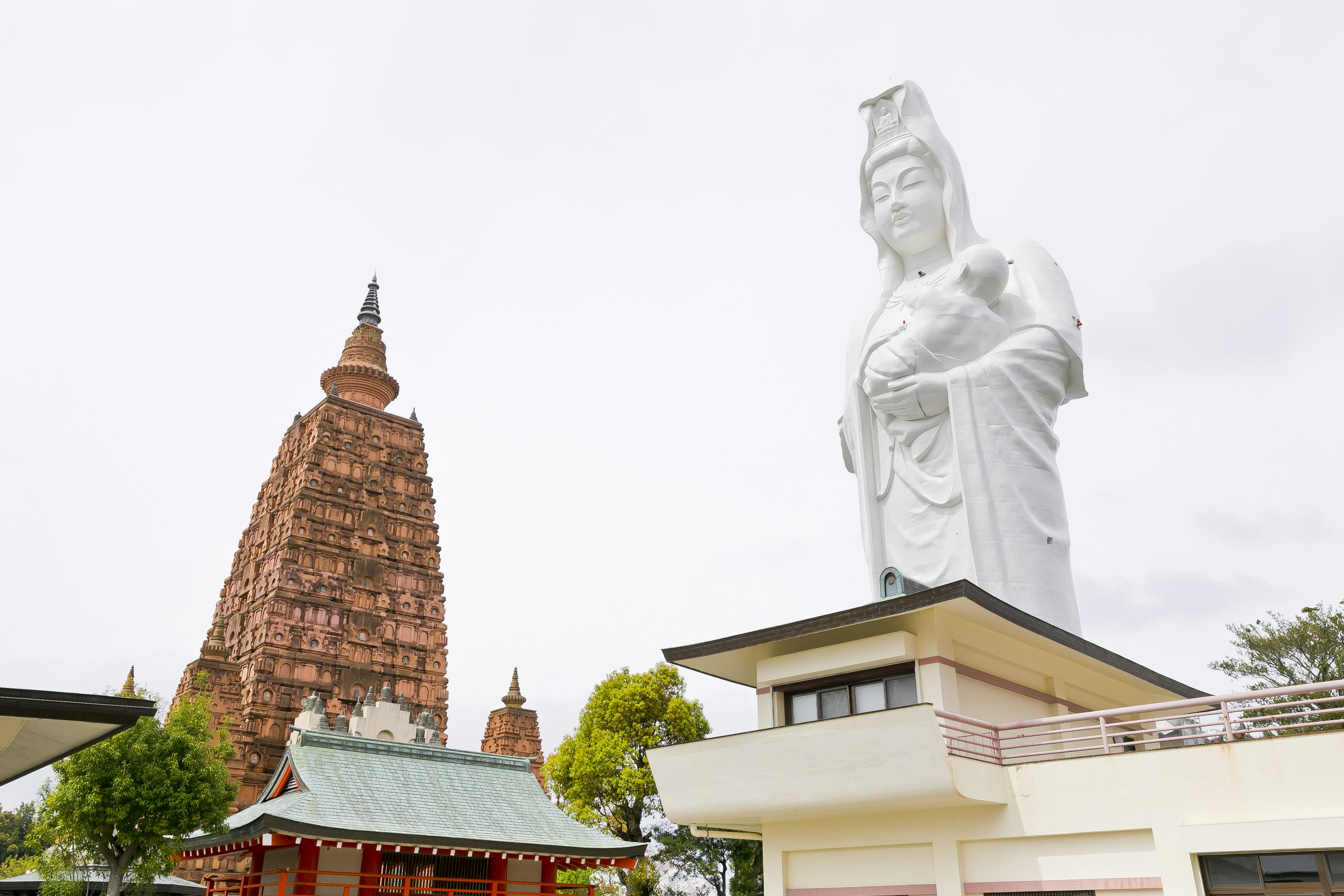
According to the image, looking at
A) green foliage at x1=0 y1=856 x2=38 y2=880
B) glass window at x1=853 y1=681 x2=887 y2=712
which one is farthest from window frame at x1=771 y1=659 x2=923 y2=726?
green foliage at x1=0 y1=856 x2=38 y2=880

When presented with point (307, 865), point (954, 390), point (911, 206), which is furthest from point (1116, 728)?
point (307, 865)

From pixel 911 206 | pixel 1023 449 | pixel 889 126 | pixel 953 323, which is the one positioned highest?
pixel 889 126

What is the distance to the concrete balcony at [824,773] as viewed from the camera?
11734 mm

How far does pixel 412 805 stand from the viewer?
22297mm

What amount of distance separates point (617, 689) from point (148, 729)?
14710mm

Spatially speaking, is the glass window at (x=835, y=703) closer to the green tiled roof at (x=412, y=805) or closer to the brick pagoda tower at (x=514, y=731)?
the green tiled roof at (x=412, y=805)

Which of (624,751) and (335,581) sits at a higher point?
(335,581)

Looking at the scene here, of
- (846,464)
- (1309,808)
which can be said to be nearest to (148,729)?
(846,464)

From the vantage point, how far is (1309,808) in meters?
9.98

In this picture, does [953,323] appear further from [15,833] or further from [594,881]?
[15,833]

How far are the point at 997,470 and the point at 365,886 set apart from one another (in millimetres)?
15587

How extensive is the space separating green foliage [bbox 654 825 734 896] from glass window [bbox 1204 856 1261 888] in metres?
25.1

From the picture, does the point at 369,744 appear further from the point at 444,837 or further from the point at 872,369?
the point at 872,369

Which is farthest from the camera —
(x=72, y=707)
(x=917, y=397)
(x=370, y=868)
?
(x=917, y=397)
